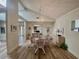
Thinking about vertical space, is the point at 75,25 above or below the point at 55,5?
below

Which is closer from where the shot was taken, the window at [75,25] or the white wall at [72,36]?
the white wall at [72,36]

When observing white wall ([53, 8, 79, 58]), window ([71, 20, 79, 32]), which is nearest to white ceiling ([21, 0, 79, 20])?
white wall ([53, 8, 79, 58])

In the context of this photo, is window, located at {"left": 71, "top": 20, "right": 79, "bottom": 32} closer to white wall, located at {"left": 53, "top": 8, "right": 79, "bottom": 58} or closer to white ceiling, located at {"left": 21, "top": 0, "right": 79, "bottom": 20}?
white wall, located at {"left": 53, "top": 8, "right": 79, "bottom": 58}

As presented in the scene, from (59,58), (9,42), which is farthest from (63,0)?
(9,42)

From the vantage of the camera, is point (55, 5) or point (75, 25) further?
point (55, 5)

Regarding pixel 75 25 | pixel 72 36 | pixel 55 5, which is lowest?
pixel 72 36

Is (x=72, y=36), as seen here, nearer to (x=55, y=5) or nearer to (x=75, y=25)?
(x=75, y=25)

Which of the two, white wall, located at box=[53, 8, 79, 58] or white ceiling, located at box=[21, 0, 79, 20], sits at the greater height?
white ceiling, located at box=[21, 0, 79, 20]

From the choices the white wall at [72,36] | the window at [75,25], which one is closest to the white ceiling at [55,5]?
the white wall at [72,36]

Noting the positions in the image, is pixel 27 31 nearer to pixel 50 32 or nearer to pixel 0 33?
pixel 50 32

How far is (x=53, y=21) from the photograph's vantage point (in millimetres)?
13805

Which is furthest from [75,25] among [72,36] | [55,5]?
[55,5]

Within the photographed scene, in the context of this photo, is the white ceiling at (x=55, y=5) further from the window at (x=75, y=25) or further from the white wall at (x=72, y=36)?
the window at (x=75, y=25)

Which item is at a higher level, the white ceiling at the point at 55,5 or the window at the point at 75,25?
the white ceiling at the point at 55,5
